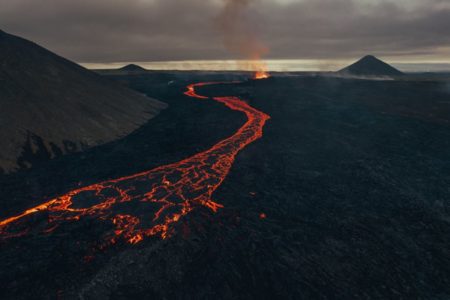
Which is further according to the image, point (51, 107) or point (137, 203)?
point (51, 107)

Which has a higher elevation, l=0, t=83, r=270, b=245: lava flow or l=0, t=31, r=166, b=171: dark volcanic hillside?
l=0, t=31, r=166, b=171: dark volcanic hillside

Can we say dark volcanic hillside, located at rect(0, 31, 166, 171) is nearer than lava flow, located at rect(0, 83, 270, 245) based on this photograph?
No

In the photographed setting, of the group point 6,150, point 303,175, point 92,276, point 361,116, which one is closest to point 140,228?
point 92,276

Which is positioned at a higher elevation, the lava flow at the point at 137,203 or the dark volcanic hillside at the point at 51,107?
the dark volcanic hillside at the point at 51,107

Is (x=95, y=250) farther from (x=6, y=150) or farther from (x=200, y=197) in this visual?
(x=6, y=150)
